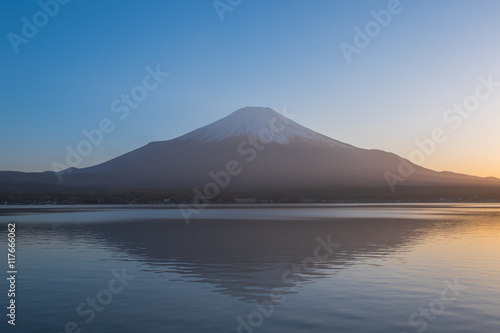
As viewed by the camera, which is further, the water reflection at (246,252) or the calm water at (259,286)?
the water reflection at (246,252)

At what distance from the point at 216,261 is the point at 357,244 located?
10.6 metres

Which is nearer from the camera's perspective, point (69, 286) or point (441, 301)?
point (441, 301)

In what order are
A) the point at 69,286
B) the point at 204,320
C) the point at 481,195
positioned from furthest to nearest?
the point at 481,195 → the point at 69,286 → the point at 204,320

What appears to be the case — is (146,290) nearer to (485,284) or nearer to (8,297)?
(8,297)

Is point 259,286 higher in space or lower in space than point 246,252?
lower

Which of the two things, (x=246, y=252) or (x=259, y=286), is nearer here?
(x=259, y=286)

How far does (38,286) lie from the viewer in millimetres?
17609

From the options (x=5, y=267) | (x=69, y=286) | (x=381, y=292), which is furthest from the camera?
(x=5, y=267)

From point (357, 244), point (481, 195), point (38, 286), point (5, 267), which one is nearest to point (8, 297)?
point (38, 286)

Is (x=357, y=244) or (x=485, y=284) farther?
(x=357, y=244)

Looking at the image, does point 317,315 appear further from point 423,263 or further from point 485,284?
point 423,263

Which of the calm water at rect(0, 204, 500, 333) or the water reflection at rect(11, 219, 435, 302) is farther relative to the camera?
the water reflection at rect(11, 219, 435, 302)

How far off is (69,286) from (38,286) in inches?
43.1

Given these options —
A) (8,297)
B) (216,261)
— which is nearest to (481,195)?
(216,261)
